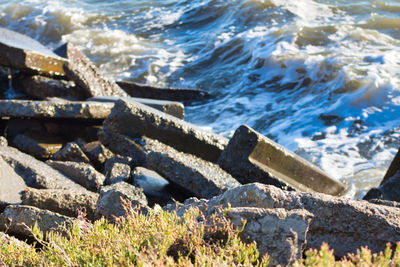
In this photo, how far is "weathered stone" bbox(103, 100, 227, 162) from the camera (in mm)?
4629

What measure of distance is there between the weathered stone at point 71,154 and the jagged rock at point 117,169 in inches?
20.5

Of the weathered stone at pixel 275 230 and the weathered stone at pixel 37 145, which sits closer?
the weathered stone at pixel 275 230

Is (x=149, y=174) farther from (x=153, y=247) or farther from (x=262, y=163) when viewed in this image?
(x=153, y=247)

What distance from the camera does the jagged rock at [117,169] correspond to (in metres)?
4.14

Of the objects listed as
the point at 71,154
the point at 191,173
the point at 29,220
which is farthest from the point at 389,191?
the point at 71,154

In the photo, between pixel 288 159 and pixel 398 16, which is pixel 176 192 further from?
pixel 398 16

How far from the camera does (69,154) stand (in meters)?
4.90

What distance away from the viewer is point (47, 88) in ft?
22.6

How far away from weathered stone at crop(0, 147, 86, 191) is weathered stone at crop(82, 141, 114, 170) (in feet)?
2.41

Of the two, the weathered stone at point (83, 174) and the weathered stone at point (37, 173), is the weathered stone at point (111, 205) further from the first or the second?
the weathered stone at point (83, 174)

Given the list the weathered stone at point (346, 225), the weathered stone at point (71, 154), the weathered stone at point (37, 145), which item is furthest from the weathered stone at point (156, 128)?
the weathered stone at point (346, 225)

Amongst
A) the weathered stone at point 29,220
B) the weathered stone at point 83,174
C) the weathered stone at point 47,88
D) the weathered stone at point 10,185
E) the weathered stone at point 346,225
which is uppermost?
the weathered stone at point 346,225

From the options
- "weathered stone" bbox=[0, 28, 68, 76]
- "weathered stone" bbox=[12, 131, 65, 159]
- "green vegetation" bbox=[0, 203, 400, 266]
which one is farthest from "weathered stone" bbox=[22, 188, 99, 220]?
"weathered stone" bbox=[0, 28, 68, 76]

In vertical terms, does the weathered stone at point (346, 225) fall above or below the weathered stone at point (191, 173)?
above
